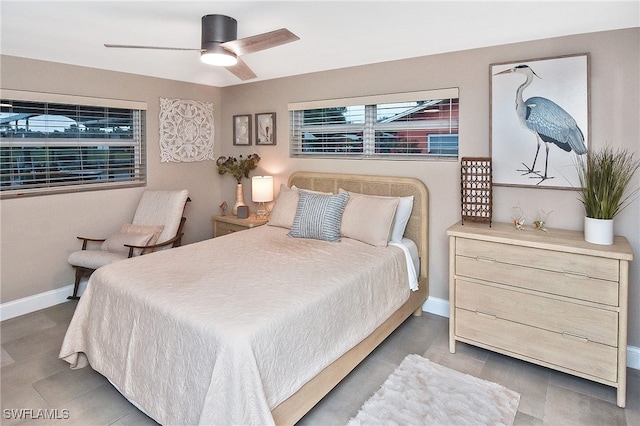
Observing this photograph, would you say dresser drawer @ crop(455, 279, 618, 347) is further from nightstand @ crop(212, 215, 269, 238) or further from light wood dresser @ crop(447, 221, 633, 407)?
nightstand @ crop(212, 215, 269, 238)

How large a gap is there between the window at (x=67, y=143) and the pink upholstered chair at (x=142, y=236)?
45 cm

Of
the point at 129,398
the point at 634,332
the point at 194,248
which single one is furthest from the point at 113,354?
the point at 634,332

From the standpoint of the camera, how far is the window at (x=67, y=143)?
11.3 feet

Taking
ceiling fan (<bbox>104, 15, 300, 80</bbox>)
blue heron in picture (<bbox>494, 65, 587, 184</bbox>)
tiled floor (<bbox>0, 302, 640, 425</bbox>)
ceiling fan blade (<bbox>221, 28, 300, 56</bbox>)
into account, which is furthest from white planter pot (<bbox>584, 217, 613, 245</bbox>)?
ceiling fan (<bbox>104, 15, 300, 80</bbox>)

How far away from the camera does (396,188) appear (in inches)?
141

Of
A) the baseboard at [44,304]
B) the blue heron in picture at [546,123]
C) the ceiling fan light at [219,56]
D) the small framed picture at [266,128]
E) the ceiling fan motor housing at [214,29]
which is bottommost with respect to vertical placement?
the baseboard at [44,304]

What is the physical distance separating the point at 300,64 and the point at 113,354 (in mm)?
2984

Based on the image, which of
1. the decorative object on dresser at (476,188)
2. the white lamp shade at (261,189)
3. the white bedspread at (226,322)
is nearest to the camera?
the white bedspread at (226,322)

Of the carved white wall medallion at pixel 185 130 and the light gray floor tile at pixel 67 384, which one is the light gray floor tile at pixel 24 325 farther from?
the carved white wall medallion at pixel 185 130

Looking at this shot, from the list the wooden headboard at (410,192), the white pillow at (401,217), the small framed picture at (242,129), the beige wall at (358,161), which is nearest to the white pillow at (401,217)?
the white pillow at (401,217)

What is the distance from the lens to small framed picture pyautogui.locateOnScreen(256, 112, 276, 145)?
15.0 feet

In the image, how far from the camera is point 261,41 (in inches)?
93.8

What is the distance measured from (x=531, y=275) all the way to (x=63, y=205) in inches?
159

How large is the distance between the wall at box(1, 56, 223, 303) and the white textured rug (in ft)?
10.6
